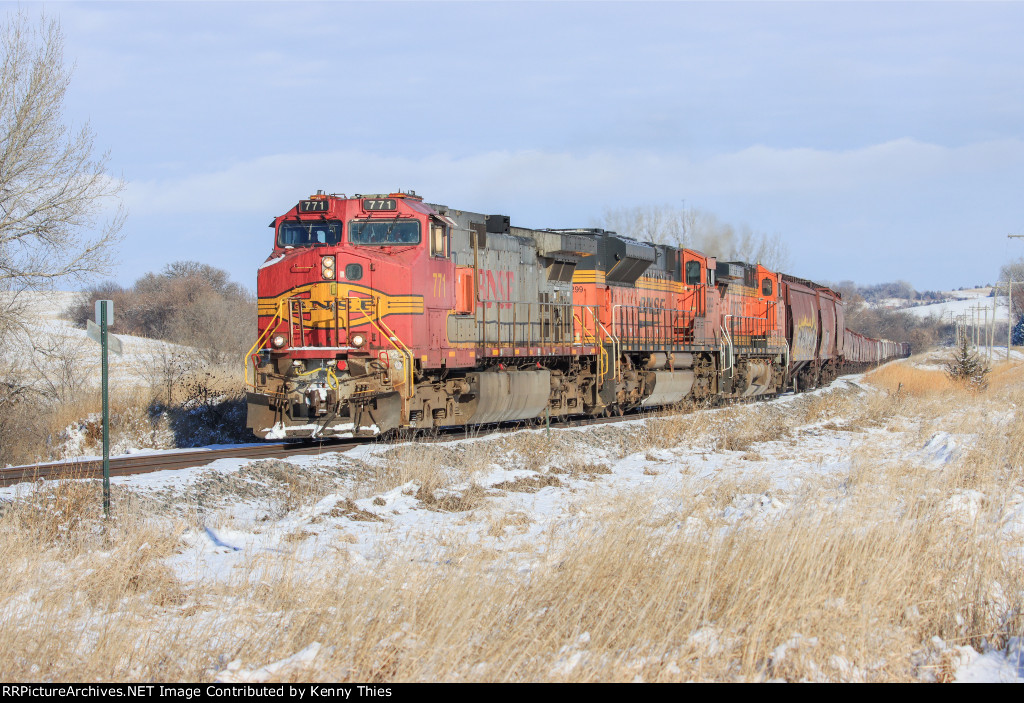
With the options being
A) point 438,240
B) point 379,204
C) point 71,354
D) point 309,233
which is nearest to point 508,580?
point 438,240

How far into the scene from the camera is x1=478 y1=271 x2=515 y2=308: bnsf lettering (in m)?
14.9

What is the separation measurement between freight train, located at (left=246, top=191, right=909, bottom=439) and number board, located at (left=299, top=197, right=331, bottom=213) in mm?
20

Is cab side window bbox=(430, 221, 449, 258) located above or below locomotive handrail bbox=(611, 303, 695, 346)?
above

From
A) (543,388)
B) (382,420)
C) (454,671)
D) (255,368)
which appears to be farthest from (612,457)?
(454,671)

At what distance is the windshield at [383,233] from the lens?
1311 centimetres

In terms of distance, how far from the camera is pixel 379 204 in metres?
13.2

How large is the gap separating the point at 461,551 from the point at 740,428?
11436 mm

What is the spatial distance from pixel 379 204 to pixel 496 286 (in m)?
2.97

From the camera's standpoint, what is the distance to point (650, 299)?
20297 millimetres

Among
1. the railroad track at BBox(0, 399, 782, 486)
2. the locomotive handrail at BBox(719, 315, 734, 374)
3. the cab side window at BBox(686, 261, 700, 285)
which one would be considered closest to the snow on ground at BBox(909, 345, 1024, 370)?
the locomotive handrail at BBox(719, 315, 734, 374)

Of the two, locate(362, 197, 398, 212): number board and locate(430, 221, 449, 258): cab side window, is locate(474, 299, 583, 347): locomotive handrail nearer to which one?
locate(430, 221, 449, 258): cab side window

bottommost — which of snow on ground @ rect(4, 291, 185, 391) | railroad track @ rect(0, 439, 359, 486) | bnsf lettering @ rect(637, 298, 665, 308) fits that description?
Result: railroad track @ rect(0, 439, 359, 486)

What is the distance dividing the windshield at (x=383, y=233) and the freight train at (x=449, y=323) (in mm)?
15

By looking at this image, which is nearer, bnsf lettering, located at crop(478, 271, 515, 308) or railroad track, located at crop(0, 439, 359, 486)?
railroad track, located at crop(0, 439, 359, 486)
